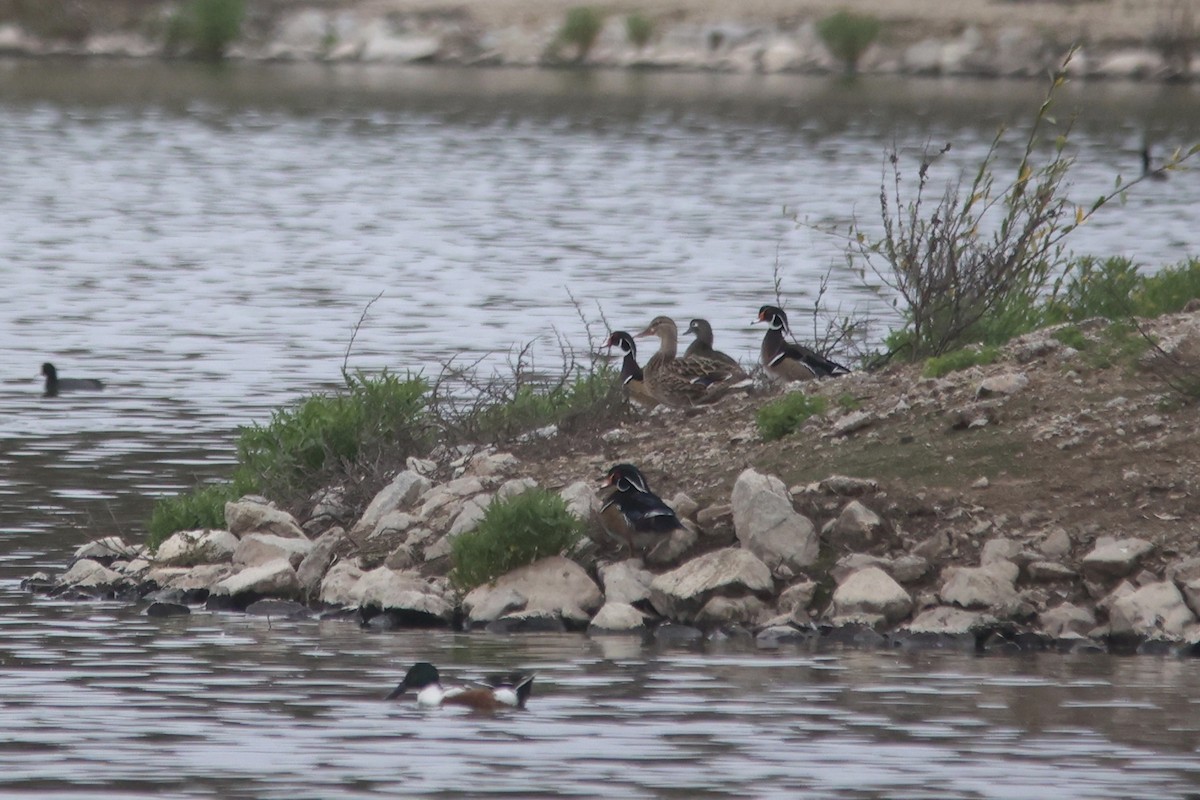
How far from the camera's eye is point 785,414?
Answer: 1503cm

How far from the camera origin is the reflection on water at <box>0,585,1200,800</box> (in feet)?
33.6

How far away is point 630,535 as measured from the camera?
13883 millimetres

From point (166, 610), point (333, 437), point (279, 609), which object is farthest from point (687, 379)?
point (166, 610)

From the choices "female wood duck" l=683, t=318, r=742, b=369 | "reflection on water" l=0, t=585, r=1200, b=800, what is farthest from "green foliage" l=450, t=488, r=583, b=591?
"female wood duck" l=683, t=318, r=742, b=369

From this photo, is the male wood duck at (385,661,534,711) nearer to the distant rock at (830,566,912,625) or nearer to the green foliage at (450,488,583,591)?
the green foliage at (450,488,583,591)

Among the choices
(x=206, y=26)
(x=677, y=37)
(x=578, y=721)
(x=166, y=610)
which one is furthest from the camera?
(x=677, y=37)

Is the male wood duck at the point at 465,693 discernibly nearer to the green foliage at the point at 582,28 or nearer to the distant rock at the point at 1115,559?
the distant rock at the point at 1115,559

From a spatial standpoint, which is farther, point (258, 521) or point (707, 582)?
point (258, 521)

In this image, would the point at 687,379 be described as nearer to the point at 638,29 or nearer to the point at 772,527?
the point at 772,527

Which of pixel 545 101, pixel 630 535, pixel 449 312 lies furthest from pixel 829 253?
pixel 545 101

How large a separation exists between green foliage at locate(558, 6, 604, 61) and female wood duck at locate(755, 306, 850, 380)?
68.4 m

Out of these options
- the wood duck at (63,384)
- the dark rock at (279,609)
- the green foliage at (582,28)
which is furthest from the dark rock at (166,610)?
the green foliage at (582,28)

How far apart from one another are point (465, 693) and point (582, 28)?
7396 cm

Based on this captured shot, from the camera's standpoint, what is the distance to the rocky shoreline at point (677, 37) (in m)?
77.5
